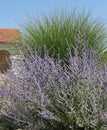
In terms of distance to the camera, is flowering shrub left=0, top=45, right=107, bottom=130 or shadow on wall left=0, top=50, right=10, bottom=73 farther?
shadow on wall left=0, top=50, right=10, bottom=73

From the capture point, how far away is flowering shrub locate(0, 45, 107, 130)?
3.35 m

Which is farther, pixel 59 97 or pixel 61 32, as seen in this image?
pixel 61 32

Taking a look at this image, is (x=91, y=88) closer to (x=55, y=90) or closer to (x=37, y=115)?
(x=55, y=90)

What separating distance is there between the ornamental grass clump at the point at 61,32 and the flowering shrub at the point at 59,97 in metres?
1.90

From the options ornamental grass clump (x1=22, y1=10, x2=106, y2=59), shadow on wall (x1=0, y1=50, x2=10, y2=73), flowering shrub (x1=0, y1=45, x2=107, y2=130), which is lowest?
flowering shrub (x1=0, y1=45, x2=107, y2=130)

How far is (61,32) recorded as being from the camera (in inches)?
237

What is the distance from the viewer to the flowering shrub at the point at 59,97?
3.35 m

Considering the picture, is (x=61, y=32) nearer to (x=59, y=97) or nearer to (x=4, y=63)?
(x=59, y=97)

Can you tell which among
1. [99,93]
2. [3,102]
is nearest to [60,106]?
[99,93]

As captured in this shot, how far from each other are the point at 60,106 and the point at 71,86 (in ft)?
0.66

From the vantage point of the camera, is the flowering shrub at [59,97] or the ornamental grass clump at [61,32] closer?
the flowering shrub at [59,97]

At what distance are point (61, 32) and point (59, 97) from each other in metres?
2.69

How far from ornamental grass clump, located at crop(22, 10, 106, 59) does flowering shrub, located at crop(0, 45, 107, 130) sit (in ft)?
6.23

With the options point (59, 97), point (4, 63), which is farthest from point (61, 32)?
point (4, 63)
